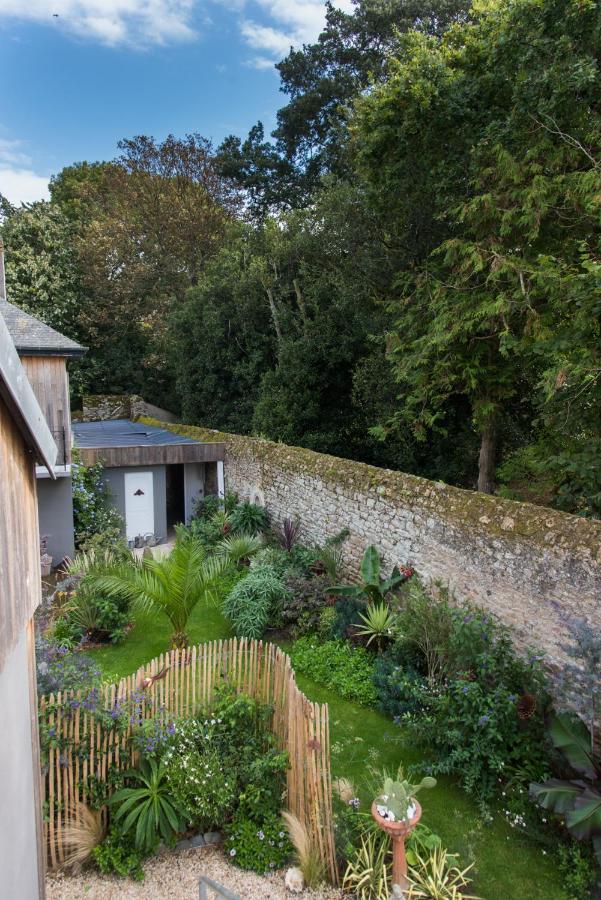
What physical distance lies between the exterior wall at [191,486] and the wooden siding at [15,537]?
40.0 ft

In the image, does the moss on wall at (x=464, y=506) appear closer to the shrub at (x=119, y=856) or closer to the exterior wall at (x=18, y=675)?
the shrub at (x=119, y=856)

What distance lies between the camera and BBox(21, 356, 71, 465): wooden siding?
9.90 meters

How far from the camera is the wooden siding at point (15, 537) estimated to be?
279cm

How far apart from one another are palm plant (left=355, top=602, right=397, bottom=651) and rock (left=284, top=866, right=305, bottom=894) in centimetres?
346

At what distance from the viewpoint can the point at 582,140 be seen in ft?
29.2

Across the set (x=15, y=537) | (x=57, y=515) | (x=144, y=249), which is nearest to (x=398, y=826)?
(x=15, y=537)

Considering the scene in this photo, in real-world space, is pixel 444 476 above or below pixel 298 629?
above

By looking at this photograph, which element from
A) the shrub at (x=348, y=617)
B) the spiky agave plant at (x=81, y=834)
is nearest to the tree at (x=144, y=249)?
the shrub at (x=348, y=617)

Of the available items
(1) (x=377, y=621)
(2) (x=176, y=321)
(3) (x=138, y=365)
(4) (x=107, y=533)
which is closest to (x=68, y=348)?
(4) (x=107, y=533)

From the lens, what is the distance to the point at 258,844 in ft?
15.4

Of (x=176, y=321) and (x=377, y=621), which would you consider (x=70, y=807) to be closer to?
(x=377, y=621)

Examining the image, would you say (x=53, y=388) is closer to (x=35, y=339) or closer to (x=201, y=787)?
(x=35, y=339)

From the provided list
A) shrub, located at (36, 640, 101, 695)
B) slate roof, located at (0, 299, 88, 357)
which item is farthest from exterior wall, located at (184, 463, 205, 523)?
shrub, located at (36, 640, 101, 695)

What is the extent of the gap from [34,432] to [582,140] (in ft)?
33.2
